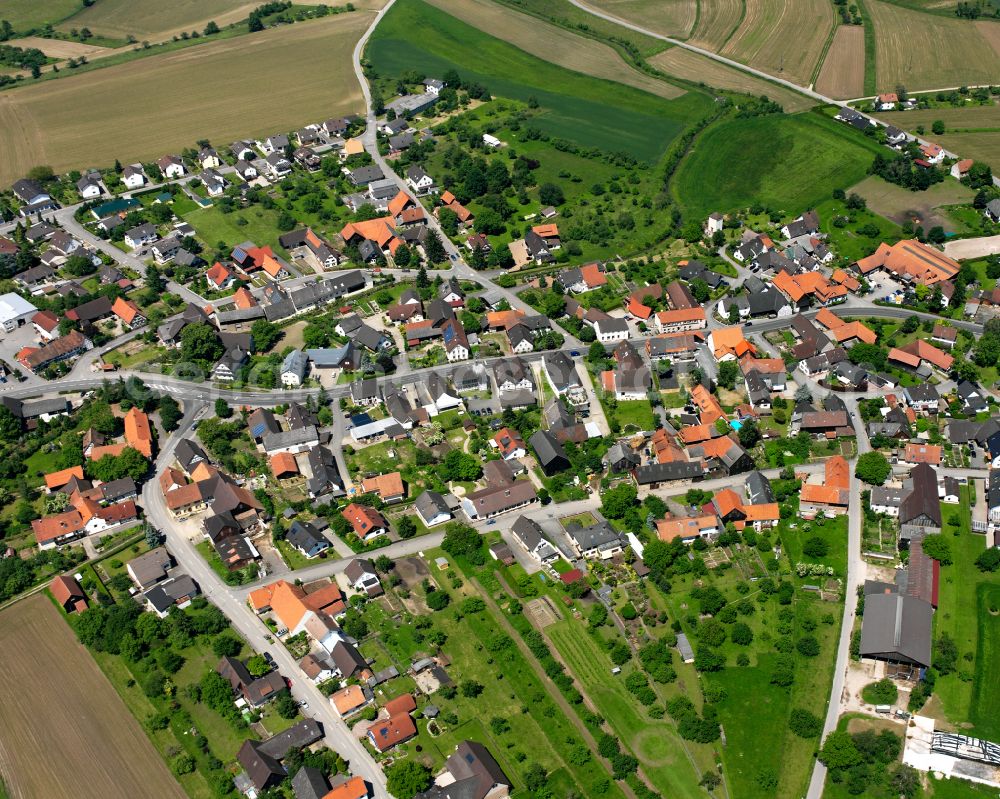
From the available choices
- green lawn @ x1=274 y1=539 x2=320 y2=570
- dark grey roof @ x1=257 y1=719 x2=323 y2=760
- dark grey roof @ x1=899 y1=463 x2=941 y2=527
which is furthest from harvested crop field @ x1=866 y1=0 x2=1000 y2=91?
dark grey roof @ x1=257 y1=719 x2=323 y2=760

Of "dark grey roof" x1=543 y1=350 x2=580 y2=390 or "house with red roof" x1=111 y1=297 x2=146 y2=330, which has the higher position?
"house with red roof" x1=111 y1=297 x2=146 y2=330

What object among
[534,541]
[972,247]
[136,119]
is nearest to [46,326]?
[136,119]

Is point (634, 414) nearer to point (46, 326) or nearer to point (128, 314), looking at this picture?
point (128, 314)

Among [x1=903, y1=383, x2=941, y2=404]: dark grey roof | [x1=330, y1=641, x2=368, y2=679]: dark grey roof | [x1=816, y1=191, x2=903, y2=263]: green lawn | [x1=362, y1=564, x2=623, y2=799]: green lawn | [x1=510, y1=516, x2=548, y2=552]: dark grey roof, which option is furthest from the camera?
[x1=816, y1=191, x2=903, y2=263]: green lawn

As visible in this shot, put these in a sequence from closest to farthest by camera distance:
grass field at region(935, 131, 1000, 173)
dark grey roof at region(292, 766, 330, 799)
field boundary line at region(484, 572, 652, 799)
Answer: dark grey roof at region(292, 766, 330, 799) → field boundary line at region(484, 572, 652, 799) → grass field at region(935, 131, 1000, 173)

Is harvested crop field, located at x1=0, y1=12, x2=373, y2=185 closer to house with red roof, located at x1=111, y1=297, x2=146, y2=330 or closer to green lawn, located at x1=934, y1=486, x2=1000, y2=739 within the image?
house with red roof, located at x1=111, y1=297, x2=146, y2=330

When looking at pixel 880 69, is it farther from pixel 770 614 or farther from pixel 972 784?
pixel 972 784
